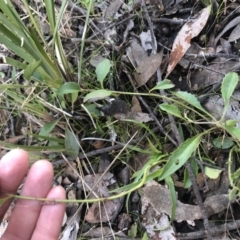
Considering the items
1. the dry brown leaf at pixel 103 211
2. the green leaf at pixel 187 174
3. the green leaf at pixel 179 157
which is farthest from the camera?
the dry brown leaf at pixel 103 211

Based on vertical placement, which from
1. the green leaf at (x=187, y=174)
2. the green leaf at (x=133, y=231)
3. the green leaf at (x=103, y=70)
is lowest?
the green leaf at (x=133, y=231)

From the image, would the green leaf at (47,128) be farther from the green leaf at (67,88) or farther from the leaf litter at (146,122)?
the green leaf at (67,88)

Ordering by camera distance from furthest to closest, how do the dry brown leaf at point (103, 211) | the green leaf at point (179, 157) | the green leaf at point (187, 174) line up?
1. the dry brown leaf at point (103, 211)
2. the green leaf at point (187, 174)
3. the green leaf at point (179, 157)

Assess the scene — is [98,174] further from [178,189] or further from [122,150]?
[178,189]

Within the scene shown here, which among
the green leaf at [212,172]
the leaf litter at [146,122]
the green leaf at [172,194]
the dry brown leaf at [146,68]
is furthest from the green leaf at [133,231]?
the dry brown leaf at [146,68]

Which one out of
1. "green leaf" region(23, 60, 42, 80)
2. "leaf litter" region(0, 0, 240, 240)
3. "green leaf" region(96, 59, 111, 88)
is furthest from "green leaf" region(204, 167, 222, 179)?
"green leaf" region(23, 60, 42, 80)

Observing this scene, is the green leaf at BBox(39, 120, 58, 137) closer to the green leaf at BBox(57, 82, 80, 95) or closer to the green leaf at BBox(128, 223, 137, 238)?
the green leaf at BBox(57, 82, 80, 95)
